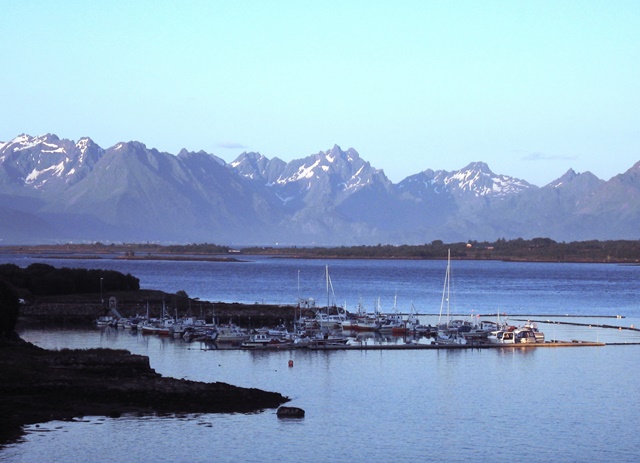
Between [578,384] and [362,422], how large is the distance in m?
12.1

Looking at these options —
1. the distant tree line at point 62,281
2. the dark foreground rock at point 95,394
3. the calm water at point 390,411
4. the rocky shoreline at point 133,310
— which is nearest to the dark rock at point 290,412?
the calm water at point 390,411

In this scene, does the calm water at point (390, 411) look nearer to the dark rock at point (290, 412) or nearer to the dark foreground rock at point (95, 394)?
the dark rock at point (290, 412)

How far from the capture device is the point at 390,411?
36.7 metres

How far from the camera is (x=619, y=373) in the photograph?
46.6 m

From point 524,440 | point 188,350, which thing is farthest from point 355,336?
point 524,440

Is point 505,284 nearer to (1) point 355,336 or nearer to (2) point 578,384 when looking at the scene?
(1) point 355,336

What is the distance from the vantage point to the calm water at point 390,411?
30.0 meters

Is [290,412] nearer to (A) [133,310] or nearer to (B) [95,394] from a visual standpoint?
(B) [95,394]

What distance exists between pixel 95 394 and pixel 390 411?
923 centimetres

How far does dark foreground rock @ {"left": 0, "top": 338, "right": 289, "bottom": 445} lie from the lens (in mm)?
32225

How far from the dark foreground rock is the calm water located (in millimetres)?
970

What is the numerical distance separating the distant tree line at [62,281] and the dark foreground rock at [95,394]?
125 ft

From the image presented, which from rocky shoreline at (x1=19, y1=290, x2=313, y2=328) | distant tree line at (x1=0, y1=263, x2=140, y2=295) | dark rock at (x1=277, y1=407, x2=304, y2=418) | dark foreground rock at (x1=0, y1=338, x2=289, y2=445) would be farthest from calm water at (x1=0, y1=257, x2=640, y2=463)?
distant tree line at (x1=0, y1=263, x2=140, y2=295)

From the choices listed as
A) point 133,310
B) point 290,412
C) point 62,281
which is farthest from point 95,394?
point 62,281
